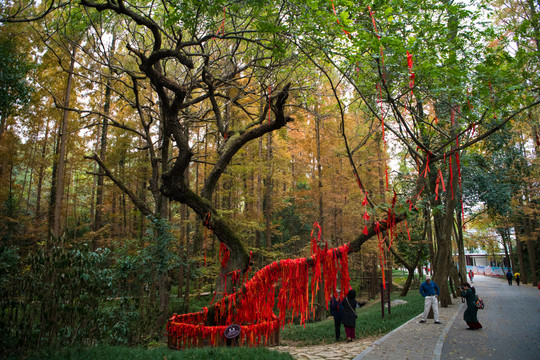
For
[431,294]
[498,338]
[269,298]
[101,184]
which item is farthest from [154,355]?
[101,184]

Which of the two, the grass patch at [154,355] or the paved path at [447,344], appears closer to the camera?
the grass patch at [154,355]

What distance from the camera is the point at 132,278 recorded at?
9.46 meters

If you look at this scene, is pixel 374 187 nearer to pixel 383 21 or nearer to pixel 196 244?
pixel 196 244

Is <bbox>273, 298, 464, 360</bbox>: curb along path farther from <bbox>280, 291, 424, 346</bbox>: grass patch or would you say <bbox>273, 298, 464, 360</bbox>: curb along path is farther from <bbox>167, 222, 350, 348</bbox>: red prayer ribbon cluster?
<bbox>167, 222, 350, 348</bbox>: red prayer ribbon cluster

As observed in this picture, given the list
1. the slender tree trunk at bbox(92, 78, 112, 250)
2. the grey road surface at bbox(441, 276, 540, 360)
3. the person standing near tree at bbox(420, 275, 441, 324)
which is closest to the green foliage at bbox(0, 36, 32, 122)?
the slender tree trunk at bbox(92, 78, 112, 250)

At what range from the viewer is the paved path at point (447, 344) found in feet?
21.0

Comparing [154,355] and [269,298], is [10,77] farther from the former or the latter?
[269,298]

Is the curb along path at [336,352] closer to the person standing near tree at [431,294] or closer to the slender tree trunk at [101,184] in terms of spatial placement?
the person standing near tree at [431,294]

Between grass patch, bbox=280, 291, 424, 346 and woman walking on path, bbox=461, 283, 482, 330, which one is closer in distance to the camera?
woman walking on path, bbox=461, 283, 482, 330

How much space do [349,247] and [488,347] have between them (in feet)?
15.4

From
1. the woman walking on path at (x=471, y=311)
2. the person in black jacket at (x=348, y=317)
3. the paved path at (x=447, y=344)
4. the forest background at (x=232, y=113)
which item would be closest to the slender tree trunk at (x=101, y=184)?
the forest background at (x=232, y=113)

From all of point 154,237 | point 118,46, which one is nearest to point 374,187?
point 154,237

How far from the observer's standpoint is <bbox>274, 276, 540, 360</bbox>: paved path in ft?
21.0

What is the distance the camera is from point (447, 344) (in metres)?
7.50
